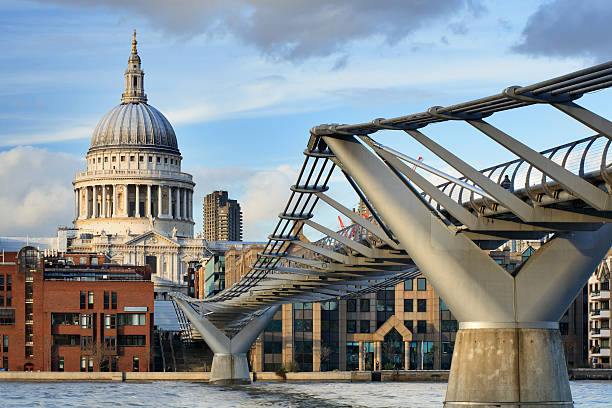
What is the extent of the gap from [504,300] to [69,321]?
77.1 meters

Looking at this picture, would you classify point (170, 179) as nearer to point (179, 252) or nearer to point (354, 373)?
point (179, 252)

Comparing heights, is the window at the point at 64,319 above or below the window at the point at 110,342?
above

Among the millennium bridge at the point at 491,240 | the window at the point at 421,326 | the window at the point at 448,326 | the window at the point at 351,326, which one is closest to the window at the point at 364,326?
the window at the point at 351,326

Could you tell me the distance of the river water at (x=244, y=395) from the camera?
66.2 meters

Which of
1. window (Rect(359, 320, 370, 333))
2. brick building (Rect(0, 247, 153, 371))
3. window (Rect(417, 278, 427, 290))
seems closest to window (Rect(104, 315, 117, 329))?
brick building (Rect(0, 247, 153, 371))

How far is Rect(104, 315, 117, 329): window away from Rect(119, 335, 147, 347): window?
1.11 m

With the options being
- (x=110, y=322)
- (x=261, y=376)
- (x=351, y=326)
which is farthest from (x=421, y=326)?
(x=110, y=322)

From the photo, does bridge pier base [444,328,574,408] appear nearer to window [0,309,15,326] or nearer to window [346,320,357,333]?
window [0,309,15,326]

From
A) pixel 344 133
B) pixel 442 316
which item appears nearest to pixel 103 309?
pixel 442 316

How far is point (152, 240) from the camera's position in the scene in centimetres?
18862

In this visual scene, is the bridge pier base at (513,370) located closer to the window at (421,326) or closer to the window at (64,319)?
the window at (64,319)

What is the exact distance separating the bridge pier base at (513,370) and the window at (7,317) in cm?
7651

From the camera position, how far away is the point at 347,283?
60812 millimetres

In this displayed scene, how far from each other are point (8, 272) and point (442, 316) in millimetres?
34813
